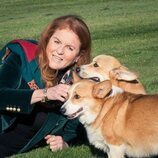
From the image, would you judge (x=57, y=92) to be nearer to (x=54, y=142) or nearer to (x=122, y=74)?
(x=54, y=142)

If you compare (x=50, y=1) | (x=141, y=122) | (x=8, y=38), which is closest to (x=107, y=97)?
(x=141, y=122)

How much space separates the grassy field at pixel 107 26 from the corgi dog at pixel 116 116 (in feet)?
1.92

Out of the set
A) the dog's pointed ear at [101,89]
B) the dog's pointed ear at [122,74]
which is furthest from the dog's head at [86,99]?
the dog's pointed ear at [122,74]

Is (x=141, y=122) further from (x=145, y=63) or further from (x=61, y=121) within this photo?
(x=145, y=63)

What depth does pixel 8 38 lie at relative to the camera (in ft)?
48.8

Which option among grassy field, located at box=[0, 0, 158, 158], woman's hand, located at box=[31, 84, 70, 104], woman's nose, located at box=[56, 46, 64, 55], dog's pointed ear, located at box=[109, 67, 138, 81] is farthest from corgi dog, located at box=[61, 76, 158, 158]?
dog's pointed ear, located at box=[109, 67, 138, 81]

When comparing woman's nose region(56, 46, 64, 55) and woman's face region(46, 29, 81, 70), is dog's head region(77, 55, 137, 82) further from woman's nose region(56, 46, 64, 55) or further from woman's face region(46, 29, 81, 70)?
woman's nose region(56, 46, 64, 55)

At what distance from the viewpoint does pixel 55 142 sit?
17.5ft

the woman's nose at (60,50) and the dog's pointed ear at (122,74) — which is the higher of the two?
the woman's nose at (60,50)

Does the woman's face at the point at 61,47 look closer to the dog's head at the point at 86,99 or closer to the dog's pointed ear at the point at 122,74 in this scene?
the dog's head at the point at 86,99

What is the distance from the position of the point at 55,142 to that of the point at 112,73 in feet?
3.76

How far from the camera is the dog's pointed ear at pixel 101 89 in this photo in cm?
464

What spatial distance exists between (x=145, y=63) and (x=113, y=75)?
4.27 metres

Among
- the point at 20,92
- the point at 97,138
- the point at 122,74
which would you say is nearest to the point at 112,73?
the point at 122,74
